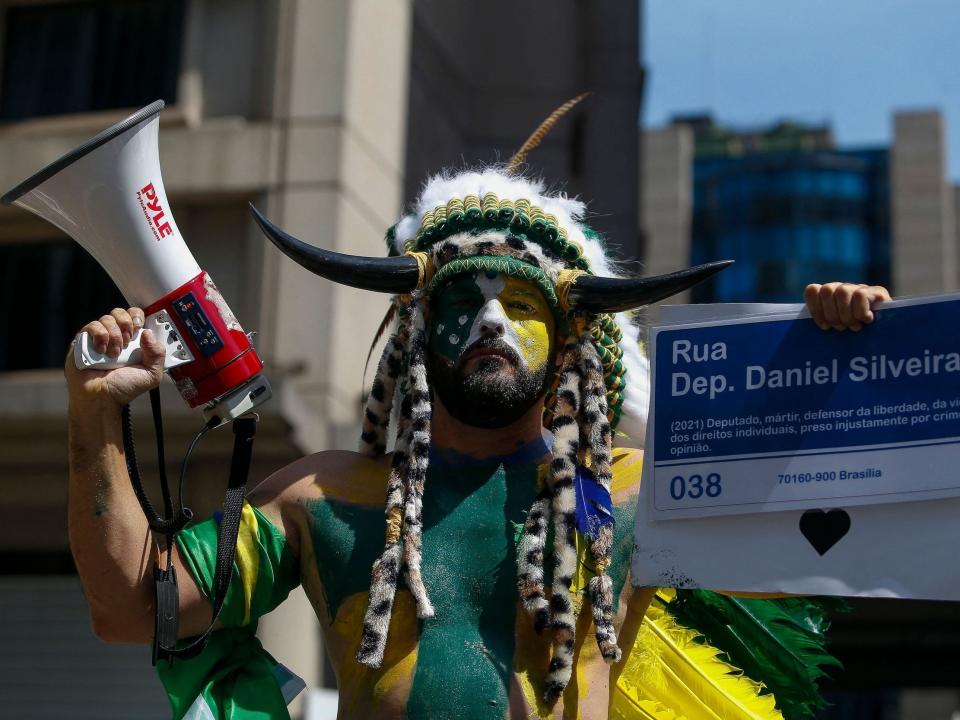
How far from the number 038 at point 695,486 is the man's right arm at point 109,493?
115 cm

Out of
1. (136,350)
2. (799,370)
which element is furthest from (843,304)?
(136,350)

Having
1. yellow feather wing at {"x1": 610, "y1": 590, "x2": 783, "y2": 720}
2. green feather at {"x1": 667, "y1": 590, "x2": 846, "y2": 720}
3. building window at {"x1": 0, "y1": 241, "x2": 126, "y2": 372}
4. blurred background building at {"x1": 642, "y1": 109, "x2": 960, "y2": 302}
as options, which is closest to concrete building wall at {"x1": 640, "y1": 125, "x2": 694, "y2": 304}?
blurred background building at {"x1": 642, "y1": 109, "x2": 960, "y2": 302}

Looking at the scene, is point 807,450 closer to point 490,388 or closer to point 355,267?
point 490,388

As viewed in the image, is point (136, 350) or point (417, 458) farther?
point (417, 458)

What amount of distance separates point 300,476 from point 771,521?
1.14m

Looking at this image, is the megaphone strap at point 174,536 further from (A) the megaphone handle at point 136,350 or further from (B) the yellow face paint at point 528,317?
(B) the yellow face paint at point 528,317

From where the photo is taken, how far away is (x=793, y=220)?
53.5 m

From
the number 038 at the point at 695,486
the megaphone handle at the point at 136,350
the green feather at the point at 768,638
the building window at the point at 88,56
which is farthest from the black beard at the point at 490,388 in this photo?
the building window at the point at 88,56

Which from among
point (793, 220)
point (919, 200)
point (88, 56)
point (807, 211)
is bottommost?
point (88, 56)

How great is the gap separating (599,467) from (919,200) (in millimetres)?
50093

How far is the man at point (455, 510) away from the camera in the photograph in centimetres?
344

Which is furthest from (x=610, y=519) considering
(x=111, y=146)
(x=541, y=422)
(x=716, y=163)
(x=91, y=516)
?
(x=716, y=163)

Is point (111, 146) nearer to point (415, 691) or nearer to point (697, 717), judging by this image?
point (415, 691)

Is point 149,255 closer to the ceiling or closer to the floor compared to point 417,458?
closer to the ceiling
